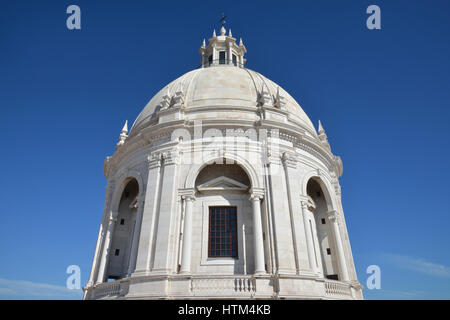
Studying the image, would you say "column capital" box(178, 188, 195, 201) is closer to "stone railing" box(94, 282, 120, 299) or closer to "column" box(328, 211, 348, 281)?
"stone railing" box(94, 282, 120, 299)

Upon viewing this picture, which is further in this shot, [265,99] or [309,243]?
[265,99]

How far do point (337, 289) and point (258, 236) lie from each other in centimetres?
621

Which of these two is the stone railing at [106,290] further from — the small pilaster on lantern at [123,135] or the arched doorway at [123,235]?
the small pilaster on lantern at [123,135]

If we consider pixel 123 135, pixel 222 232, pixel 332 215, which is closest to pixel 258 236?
pixel 222 232

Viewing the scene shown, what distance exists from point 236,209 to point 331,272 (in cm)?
970

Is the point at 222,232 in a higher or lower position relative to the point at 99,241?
lower

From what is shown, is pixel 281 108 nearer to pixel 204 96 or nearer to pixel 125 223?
pixel 204 96

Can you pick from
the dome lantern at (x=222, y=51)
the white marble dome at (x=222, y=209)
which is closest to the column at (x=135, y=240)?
the white marble dome at (x=222, y=209)

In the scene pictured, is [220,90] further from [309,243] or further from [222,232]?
[309,243]

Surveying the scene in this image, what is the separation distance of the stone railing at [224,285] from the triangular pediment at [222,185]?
6.18 meters

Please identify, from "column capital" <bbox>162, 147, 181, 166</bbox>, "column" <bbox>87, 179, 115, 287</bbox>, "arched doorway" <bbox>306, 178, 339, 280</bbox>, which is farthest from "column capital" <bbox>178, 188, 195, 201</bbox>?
"arched doorway" <bbox>306, 178, 339, 280</bbox>

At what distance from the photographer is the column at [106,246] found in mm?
21188

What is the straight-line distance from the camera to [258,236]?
703 inches
